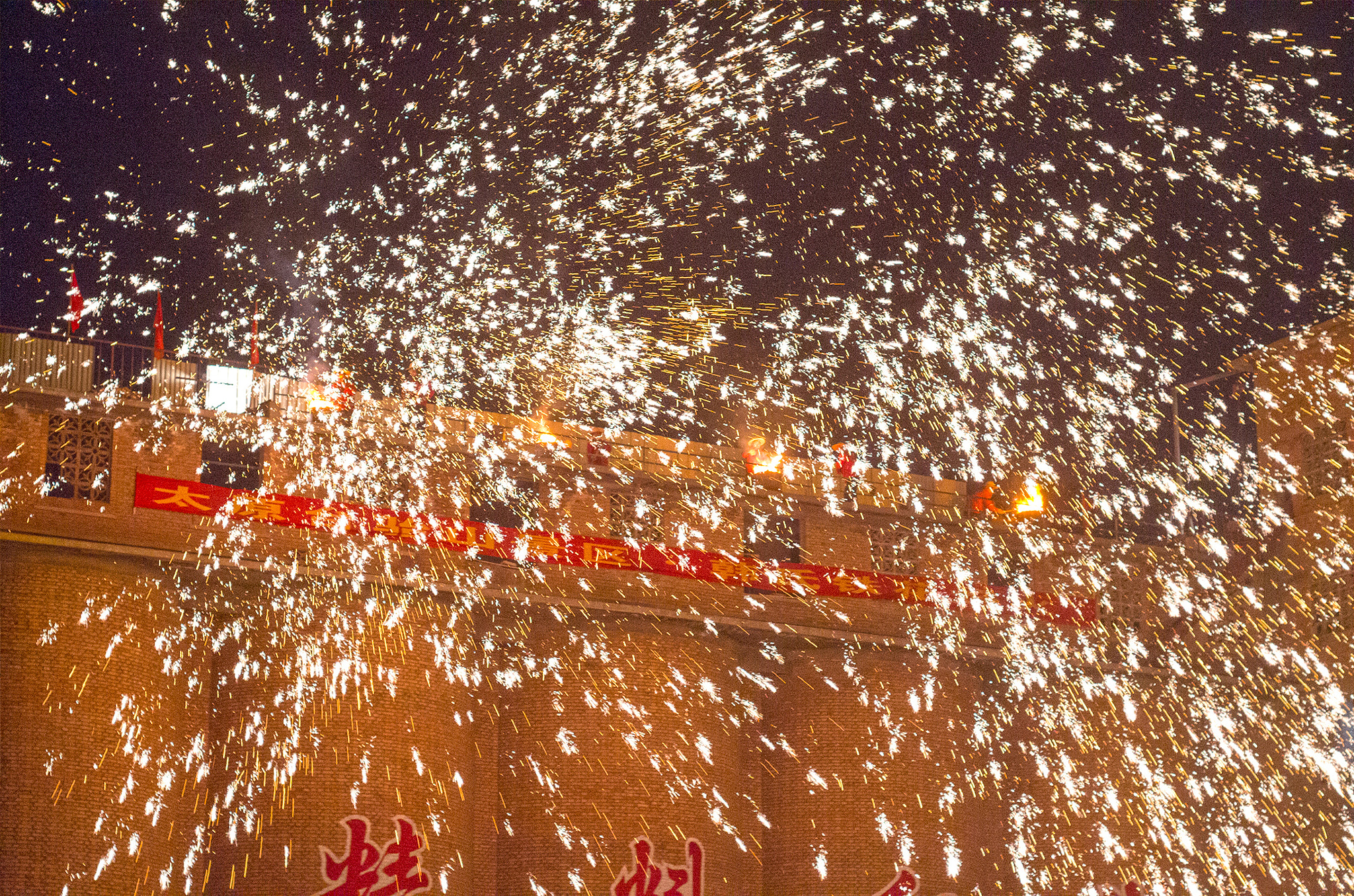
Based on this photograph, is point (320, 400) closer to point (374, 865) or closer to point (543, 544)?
point (543, 544)

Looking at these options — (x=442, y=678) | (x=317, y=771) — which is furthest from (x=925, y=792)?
(x=317, y=771)

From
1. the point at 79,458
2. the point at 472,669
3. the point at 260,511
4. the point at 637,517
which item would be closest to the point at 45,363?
the point at 79,458

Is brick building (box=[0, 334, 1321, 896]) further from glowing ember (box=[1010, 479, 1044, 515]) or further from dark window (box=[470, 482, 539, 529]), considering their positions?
glowing ember (box=[1010, 479, 1044, 515])

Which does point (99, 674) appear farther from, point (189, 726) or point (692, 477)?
point (692, 477)

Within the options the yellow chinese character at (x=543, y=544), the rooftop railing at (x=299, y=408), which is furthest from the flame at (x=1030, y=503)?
the yellow chinese character at (x=543, y=544)

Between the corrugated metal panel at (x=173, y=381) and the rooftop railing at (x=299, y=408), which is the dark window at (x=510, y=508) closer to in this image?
the rooftop railing at (x=299, y=408)

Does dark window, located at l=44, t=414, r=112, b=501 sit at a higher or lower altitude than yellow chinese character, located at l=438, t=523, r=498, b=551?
higher

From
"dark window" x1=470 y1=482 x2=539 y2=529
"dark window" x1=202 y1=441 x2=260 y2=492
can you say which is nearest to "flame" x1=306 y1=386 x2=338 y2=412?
"dark window" x1=202 y1=441 x2=260 y2=492
